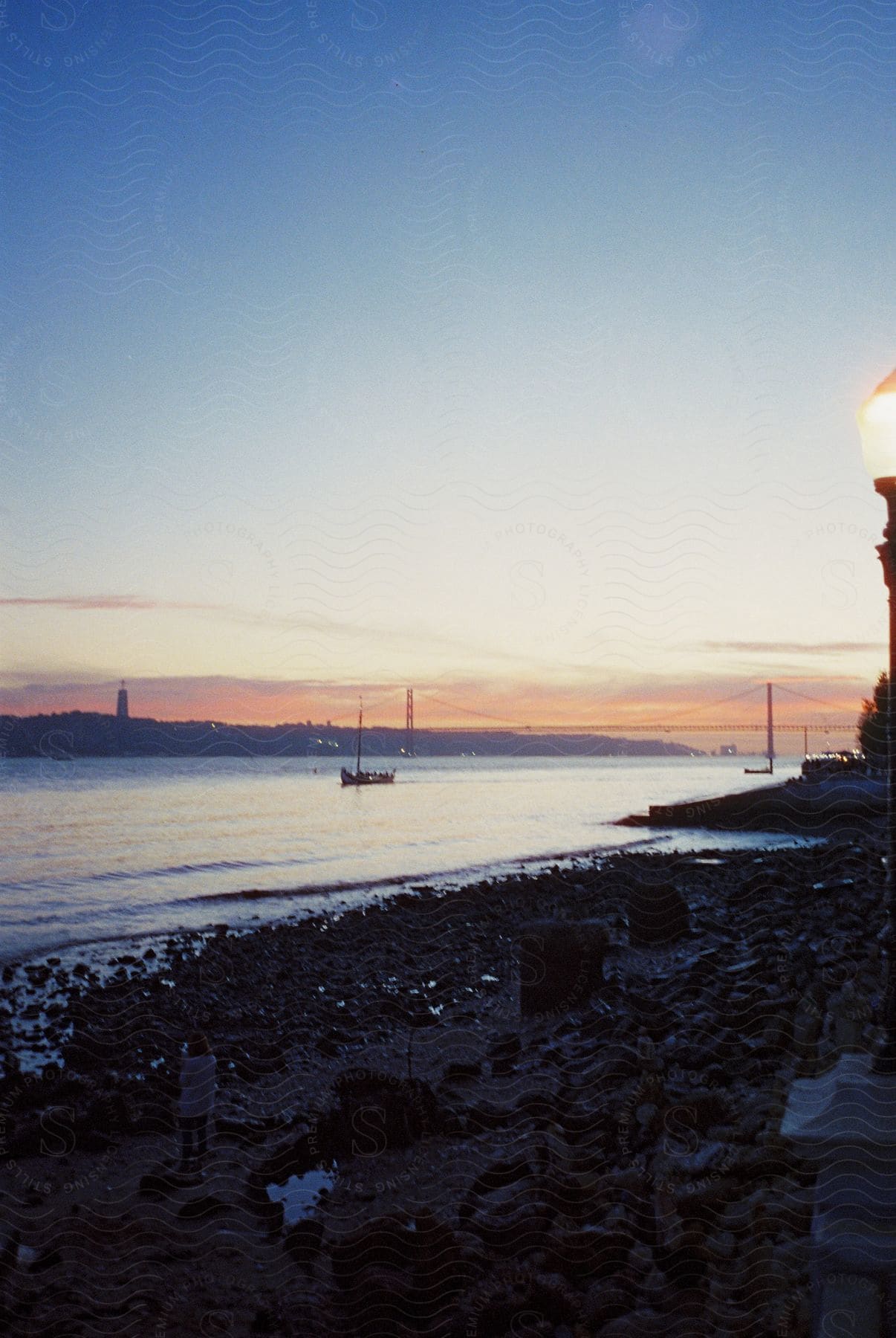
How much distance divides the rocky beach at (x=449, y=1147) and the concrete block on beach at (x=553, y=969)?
0.03m

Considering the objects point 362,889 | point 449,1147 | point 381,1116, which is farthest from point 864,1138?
point 362,889

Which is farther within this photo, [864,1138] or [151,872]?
[151,872]

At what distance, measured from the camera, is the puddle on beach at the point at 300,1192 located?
18.5 feet

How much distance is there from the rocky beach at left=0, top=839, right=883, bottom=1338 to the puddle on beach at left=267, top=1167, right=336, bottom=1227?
23 millimetres

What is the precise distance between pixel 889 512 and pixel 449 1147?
16.1 feet

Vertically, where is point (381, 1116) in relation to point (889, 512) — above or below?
below

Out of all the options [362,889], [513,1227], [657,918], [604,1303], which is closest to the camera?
[604,1303]

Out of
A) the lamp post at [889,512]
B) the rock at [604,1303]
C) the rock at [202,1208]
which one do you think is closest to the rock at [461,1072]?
the rock at [202,1208]

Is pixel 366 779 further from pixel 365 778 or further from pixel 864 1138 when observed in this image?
pixel 864 1138

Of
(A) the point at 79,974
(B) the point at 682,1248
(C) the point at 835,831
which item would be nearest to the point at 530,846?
(C) the point at 835,831

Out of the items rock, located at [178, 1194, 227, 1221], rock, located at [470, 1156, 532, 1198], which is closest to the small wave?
rock, located at [178, 1194, 227, 1221]

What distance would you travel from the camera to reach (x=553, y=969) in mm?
9398

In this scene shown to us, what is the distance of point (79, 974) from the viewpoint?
14.1 m

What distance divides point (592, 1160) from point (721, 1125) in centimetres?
80
